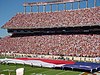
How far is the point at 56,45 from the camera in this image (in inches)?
1622

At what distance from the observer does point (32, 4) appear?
55562 millimetres

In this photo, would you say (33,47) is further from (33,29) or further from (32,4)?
(32,4)

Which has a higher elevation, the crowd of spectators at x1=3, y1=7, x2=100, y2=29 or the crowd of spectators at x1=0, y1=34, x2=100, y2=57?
the crowd of spectators at x1=3, y1=7, x2=100, y2=29

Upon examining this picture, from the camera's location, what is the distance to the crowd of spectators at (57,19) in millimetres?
42978

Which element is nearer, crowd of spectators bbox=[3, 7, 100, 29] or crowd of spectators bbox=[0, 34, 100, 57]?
crowd of spectators bbox=[0, 34, 100, 57]

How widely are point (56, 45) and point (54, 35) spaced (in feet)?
14.7

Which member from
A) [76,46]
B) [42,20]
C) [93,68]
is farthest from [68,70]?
[42,20]

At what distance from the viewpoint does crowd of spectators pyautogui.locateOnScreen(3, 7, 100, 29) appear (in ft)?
141

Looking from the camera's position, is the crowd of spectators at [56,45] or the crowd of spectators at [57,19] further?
the crowd of spectators at [57,19]

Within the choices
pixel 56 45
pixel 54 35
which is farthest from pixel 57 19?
pixel 56 45

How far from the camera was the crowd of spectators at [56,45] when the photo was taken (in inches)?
1459

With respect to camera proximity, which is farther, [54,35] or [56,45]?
[54,35]

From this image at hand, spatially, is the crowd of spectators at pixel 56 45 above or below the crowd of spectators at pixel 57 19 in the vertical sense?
below

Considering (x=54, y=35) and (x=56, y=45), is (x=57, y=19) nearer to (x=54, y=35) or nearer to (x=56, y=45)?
(x=54, y=35)
